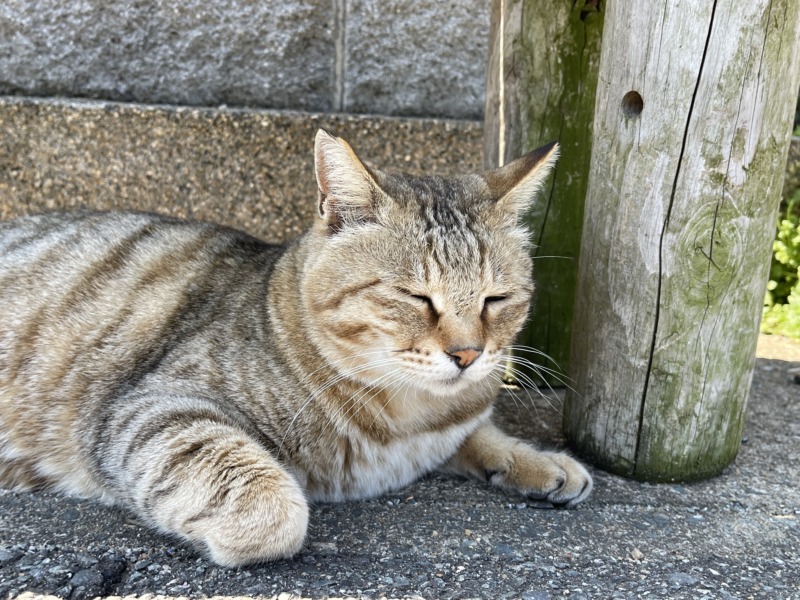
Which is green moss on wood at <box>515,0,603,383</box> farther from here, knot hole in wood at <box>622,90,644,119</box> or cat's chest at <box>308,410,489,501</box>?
cat's chest at <box>308,410,489,501</box>

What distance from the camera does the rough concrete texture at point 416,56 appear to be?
4.36m

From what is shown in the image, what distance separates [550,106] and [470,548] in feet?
6.42

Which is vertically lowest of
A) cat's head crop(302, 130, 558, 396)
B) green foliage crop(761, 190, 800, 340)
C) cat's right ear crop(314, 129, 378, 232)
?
green foliage crop(761, 190, 800, 340)

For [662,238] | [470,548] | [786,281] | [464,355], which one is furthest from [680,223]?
[786,281]

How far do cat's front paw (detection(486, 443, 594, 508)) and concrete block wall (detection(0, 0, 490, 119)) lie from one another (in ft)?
7.98

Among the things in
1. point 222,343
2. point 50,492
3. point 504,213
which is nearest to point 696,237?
point 504,213

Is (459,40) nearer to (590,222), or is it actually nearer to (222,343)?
(590,222)

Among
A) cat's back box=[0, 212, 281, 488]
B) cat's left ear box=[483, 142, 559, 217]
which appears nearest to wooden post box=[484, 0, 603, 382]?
cat's left ear box=[483, 142, 559, 217]

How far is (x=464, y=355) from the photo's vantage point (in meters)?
2.36

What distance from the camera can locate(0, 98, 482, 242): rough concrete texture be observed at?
12.8ft

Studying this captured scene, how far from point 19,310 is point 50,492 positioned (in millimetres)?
718

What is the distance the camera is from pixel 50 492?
277cm

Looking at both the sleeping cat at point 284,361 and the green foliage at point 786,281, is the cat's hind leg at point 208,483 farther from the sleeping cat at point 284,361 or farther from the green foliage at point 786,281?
the green foliage at point 786,281

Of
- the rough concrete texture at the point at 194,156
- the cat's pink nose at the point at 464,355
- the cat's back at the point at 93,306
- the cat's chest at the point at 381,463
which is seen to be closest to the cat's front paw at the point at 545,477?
the cat's chest at the point at 381,463
